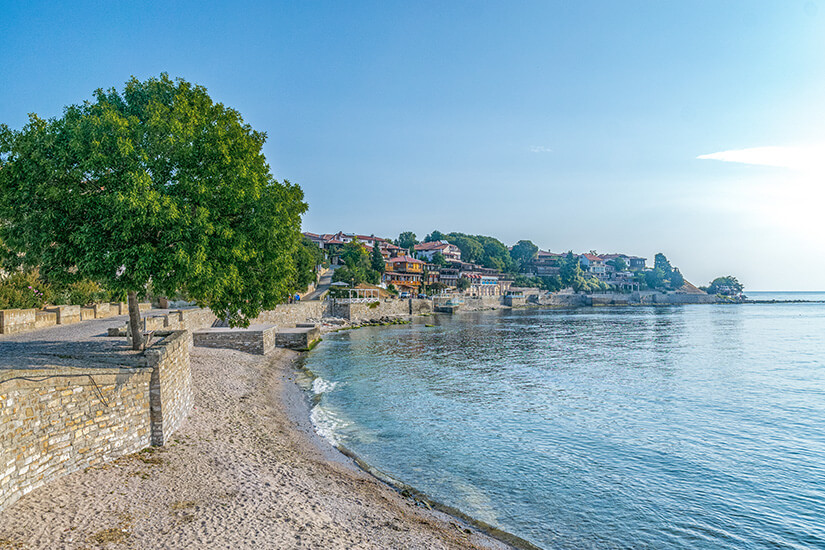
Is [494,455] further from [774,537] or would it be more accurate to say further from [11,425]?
[11,425]

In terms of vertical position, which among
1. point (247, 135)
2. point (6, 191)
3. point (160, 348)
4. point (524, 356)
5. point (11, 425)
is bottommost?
point (524, 356)

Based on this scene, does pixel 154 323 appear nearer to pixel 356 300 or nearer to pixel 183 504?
pixel 183 504

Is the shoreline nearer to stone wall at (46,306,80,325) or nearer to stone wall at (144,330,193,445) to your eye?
stone wall at (144,330,193,445)

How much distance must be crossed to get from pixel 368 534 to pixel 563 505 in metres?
5.61

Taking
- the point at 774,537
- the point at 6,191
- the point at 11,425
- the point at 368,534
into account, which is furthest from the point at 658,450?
the point at 6,191

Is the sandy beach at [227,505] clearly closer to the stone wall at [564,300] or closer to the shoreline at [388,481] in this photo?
the shoreline at [388,481]

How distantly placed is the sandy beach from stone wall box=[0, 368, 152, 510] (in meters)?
0.34

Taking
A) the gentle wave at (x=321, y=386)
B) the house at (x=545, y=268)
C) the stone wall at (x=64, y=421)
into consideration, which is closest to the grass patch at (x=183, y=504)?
the stone wall at (x=64, y=421)

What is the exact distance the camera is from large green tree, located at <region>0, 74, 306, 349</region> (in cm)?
1438

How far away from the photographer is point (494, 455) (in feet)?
53.0

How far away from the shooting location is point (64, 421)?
9.98 m

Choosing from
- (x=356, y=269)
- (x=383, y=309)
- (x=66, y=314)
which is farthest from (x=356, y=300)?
(x=66, y=314)

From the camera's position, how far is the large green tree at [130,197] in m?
14.4

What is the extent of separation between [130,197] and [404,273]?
11795 cm
